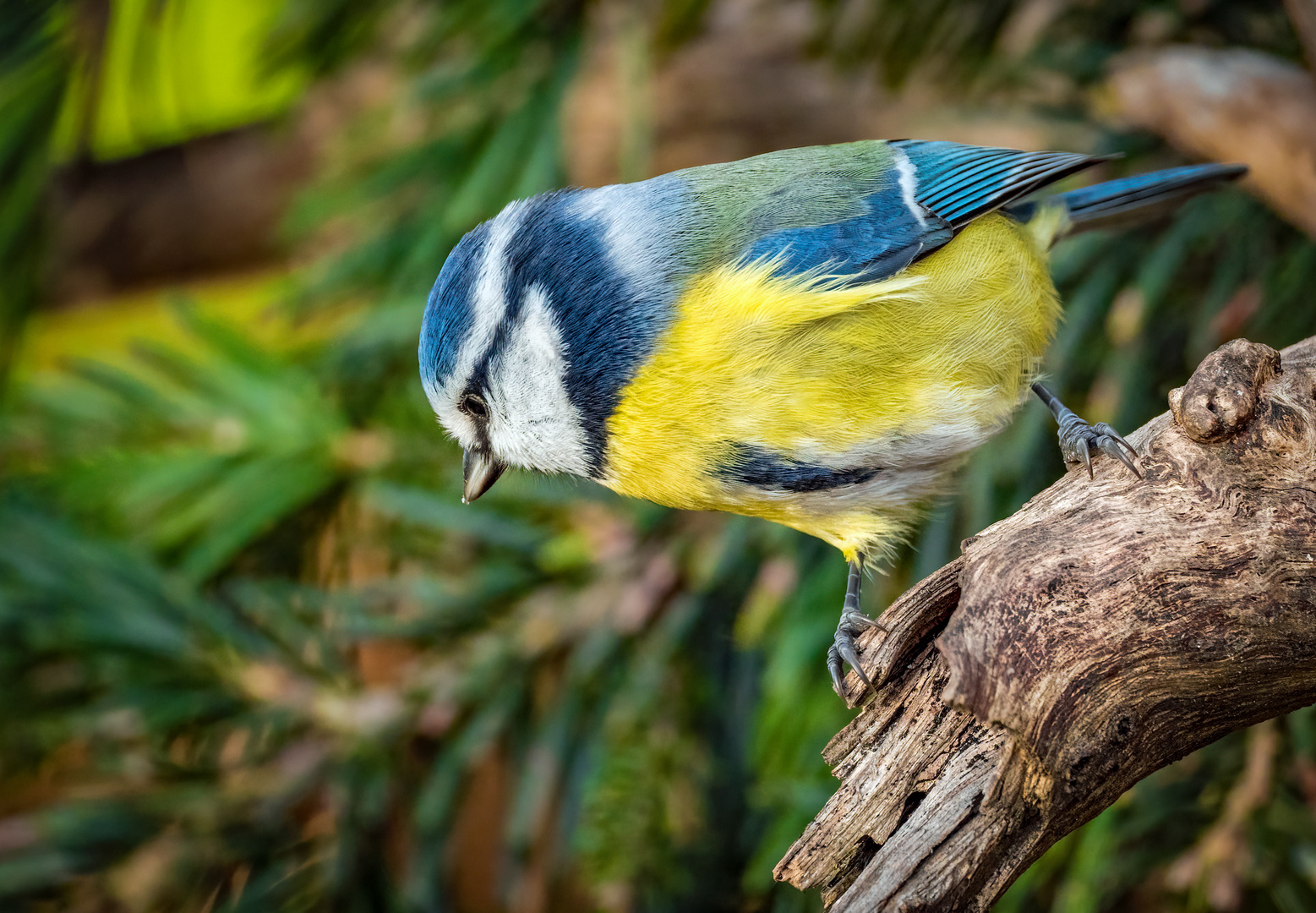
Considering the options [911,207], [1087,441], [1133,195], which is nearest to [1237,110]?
[1133,195]

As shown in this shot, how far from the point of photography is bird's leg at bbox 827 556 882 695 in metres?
0.68

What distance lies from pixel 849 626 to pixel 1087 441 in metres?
0.21

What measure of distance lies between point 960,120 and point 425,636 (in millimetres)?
770

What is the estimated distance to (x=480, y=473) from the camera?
77cm

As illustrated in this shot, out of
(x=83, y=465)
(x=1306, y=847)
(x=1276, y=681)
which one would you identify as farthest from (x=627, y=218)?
(x=83, y=465)

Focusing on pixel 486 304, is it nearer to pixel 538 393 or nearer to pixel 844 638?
pixel 538 393

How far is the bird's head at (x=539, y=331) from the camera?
68 centimetres

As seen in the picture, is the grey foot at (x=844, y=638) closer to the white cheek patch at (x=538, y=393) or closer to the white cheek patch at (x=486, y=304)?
the white cheek patch at (x=538, y=393)

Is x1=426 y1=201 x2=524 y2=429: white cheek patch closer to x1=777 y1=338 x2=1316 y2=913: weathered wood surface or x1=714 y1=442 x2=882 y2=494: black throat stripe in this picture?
x1=714 y1=442 x2=882 y2=494: black throat stripe

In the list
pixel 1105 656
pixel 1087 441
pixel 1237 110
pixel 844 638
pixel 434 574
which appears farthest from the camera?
pixel 434 574

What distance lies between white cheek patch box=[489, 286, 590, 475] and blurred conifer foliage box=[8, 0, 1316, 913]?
0.24m

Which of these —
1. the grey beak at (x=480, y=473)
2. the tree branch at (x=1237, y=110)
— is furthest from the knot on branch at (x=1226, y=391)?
the grey beak at (x=480, y=473)

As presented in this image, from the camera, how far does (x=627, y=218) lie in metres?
0.72

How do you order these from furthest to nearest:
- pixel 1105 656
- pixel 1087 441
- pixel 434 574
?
pixel 434 574 → pixel 1087 441 → pixel 1105 656
